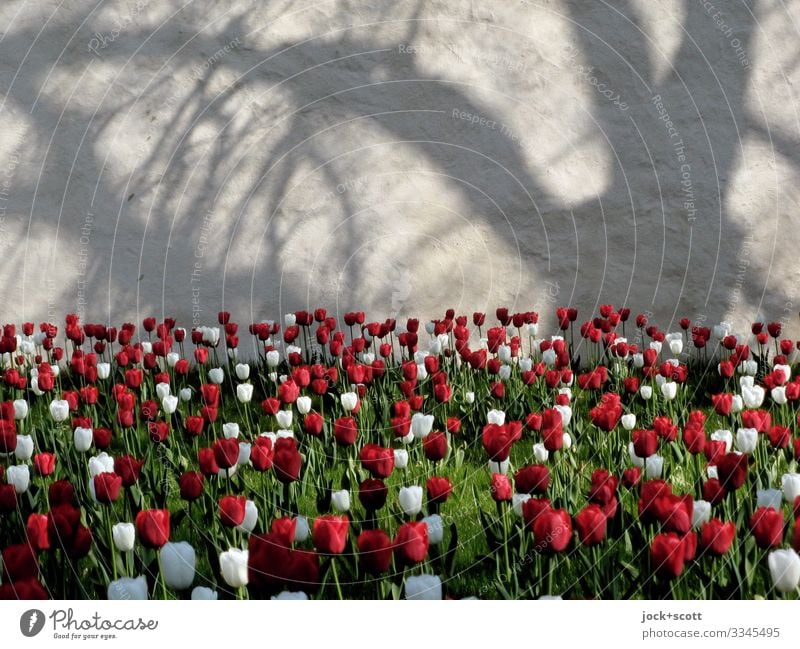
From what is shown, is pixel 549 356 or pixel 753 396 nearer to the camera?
pixel 753 396

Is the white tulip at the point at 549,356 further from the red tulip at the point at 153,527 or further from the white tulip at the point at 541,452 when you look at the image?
the red tulip at the point at 153,527

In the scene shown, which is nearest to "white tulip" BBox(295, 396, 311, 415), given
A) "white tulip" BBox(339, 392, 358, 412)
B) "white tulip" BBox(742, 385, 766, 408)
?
"white tulip" BBox(339, 392, 358, 412)

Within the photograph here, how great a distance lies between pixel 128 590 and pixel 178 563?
0.14 m

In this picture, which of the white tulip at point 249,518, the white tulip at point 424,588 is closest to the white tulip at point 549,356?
the white tulip at point 249,518

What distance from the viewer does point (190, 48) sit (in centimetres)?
635

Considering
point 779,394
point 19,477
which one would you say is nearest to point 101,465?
point 19,477

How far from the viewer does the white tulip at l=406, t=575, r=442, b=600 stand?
2166 mm

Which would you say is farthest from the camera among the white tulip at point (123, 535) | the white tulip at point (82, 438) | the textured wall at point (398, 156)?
the textured wall at point (398, 156)

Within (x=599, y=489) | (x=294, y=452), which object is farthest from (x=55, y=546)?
(x=599, y=489)

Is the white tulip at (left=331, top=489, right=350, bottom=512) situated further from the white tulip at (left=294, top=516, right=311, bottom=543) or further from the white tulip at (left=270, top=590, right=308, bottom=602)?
the white tulip at (left=270, top=590, right=308, bottom=602)

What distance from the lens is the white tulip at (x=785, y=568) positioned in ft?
6.88

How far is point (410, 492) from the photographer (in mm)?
2559

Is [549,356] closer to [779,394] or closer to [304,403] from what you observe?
[779,394]
